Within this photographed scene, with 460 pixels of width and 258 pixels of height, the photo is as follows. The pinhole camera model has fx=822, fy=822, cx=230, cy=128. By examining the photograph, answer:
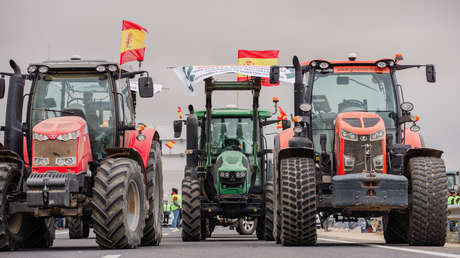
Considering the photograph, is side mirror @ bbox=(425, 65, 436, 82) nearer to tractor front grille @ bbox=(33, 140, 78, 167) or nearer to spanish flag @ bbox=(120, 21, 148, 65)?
tractor front grille @ bbox=(33, 140, 78, 167)

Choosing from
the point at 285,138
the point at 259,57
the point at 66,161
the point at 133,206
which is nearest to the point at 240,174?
the point at 285,138

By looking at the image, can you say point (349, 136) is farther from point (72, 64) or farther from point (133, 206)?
point (72, 64)

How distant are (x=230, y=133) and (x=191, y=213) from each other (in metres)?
2.89

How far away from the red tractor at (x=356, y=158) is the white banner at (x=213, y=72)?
6663 millimetres

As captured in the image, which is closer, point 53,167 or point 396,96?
point 53,167

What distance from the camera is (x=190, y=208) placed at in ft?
57.4

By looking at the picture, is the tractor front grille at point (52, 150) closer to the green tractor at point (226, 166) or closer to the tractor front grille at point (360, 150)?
the tractor front grille at point (360, 150)

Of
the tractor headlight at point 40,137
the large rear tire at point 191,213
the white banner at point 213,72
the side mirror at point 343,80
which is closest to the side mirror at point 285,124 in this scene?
the white banner at point 213,72

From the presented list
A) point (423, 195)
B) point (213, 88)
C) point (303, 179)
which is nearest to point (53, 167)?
point (303, 179)

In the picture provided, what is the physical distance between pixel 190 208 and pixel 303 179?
18.8 ft

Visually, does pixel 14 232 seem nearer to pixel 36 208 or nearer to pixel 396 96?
pixel 36 208

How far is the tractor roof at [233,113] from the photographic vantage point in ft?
64.3

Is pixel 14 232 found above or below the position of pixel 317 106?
below

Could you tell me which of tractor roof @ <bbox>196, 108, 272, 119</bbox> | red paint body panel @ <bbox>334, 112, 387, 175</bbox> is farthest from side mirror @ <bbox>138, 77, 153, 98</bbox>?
tractor roof @ <bbox>196, 108, 272, 119</bbox>
